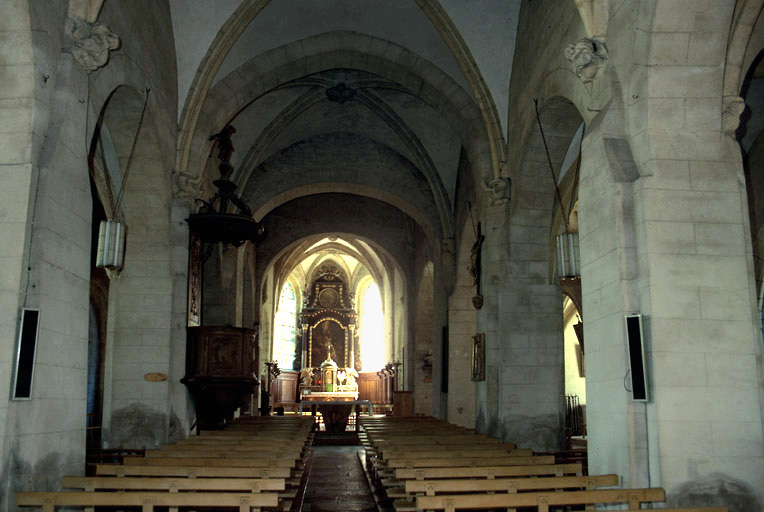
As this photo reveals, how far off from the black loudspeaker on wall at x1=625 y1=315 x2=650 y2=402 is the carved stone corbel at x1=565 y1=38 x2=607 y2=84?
2452 mm

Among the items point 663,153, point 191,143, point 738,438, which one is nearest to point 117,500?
point 738,438

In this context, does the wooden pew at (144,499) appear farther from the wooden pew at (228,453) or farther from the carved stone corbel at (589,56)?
the carved stone corbel at (589,56)

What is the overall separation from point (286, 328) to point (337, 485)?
22069mm

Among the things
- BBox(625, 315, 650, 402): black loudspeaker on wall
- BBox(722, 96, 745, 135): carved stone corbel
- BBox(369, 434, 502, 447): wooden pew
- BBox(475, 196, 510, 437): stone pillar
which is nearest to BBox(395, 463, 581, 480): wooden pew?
BBox(625, 315, 650, 402): black loudspeaker on wall

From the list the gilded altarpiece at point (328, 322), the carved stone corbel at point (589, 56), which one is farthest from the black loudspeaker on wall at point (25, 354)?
the gilded altarpiece at point (328, 322)

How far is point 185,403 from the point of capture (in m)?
10.5

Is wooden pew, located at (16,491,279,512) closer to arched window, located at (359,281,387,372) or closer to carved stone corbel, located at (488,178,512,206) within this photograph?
carved stone corbel, located at (488,178,512,206)

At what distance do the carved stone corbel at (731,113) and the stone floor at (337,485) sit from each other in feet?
17.9

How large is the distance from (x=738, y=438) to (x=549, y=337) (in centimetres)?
498

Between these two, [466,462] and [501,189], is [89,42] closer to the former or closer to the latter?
[466,462]

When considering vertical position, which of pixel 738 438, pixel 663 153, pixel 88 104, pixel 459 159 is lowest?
pixel 738 438

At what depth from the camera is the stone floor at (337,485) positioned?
8.74 meters

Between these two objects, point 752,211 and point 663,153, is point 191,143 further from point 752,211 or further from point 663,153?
point 752,211

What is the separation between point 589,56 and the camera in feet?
23.1
